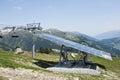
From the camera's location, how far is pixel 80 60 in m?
52.7

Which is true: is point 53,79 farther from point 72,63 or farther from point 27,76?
point 72,63

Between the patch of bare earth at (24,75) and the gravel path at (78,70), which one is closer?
the patch of bare earth at (24,75)

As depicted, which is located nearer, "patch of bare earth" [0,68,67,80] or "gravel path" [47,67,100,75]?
"patch of bare earth" [0,68,67,80]

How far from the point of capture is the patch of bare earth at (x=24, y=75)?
117 ft

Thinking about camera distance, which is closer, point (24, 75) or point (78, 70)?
point (24, 75)

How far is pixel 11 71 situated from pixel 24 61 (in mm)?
12756

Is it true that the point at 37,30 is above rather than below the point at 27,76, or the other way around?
above

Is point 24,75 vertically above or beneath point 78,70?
above

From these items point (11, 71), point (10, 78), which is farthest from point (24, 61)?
point (10, 78)

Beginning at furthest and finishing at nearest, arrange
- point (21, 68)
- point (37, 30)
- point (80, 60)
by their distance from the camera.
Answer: point (37, 30)
point (80, 60)
point (21, 68)

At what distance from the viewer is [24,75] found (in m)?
36.9

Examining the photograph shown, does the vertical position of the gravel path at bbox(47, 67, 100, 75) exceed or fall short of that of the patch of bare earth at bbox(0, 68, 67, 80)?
it falls short

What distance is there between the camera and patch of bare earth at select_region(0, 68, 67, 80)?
35594 millimetres

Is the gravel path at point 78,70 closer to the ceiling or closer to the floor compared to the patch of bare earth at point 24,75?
closer to the floor
